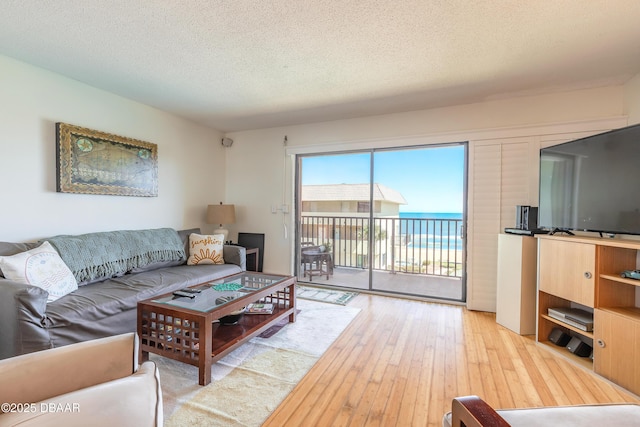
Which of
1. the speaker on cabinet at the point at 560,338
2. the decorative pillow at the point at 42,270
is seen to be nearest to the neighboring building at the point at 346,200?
the speaker on cabinet at the point at 560,338

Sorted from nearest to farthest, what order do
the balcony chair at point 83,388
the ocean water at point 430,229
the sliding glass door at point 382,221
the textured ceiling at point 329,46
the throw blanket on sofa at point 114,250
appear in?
the balcony chair at point 83,388 < the textured ceiling at point 329,46 < the throw blanket on sofa at point 114,250 < the sliding glass door at point 382,221 < the ocean water at point 430,229

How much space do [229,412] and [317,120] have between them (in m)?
3.41

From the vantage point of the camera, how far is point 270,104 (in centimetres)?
334

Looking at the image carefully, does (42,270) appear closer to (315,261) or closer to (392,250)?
(315,261)

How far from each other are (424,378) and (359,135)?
2861mm

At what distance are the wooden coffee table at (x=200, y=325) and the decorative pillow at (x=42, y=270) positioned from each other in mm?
698

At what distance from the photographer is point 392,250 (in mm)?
4824

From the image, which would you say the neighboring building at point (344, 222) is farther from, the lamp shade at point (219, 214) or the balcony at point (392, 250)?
the lamp shade at point (219, 214)

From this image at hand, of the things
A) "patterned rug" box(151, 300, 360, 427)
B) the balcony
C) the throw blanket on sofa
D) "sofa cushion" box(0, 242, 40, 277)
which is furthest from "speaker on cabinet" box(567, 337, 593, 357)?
"sofa cushion" box(0, 242, 40, 277)

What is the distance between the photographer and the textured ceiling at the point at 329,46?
5.70 feet

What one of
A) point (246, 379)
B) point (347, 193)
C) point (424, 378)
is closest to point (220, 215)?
point (347, 193)

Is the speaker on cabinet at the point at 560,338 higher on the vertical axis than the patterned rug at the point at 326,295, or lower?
higher

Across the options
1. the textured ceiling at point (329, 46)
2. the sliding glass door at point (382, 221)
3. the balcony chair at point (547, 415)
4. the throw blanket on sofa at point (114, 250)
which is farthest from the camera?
the sliding glass door at point (382, 221)

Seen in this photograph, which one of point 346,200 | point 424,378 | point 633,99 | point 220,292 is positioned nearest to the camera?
point 424,378
